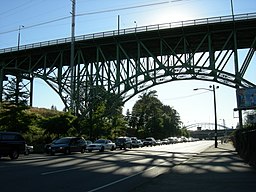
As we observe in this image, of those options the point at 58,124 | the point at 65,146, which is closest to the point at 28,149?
the point at 65,146

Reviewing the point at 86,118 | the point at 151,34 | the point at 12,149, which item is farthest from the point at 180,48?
the point at 12,149

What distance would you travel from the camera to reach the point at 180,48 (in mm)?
48969

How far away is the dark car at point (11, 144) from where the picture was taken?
23475mm

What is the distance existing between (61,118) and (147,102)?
2446 inches

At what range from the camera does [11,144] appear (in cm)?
2402

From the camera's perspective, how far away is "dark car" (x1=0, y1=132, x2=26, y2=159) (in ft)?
77.0

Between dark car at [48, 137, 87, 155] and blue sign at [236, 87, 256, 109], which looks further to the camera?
blue sign at [236, 87, 256, 109]

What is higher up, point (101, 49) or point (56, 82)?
point (101, 49)

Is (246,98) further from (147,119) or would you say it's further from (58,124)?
(147,119)

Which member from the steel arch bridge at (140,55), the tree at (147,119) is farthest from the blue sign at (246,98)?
the tree at (147,119)

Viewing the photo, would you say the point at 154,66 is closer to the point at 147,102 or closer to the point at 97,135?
the point at 97,135

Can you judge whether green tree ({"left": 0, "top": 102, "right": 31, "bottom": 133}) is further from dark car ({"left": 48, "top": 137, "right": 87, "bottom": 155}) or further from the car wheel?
the car wheel

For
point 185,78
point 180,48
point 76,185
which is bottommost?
point 76,185

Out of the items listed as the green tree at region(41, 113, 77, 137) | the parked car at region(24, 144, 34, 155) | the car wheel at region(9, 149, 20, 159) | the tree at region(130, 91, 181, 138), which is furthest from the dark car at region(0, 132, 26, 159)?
the tree at region(130, 91, 181, 138)
